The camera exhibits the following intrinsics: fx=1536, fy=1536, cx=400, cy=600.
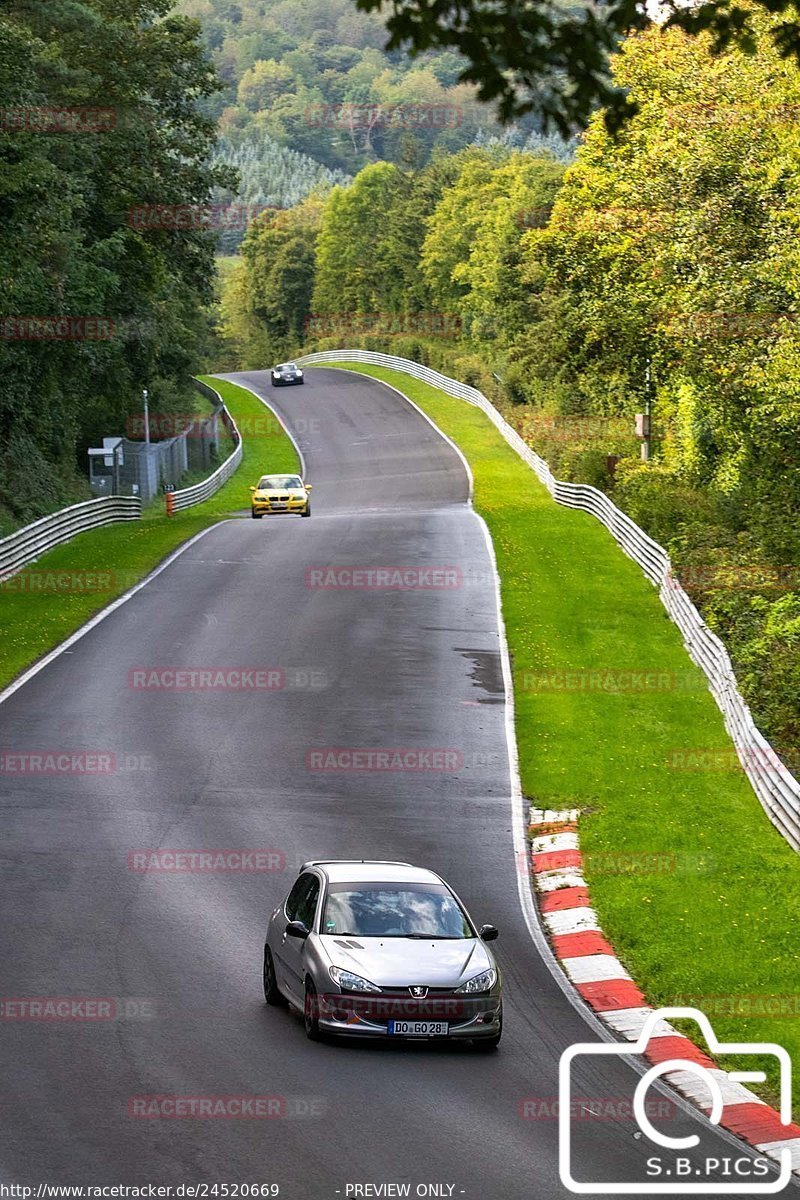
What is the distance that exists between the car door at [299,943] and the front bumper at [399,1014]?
43 cm

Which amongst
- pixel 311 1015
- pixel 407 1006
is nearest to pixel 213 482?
pixel 311 1015

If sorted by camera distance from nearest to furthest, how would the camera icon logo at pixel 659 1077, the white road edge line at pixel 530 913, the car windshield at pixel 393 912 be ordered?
the camera icon logo at pixel 659 1077 < the white road edge line at pixel 530 913 < the car windshield at pixel 393 912

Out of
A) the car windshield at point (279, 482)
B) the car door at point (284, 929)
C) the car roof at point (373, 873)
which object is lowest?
the car windshield at point (279, 482)

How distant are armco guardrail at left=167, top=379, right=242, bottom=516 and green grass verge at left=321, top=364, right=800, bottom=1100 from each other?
65.8 ft

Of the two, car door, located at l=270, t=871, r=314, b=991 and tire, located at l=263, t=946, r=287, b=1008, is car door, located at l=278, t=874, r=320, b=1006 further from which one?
tire, located at l=263, t=946, r=287, b=1008

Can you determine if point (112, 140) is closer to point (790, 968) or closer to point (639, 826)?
point (639, 826)

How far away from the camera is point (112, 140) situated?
150ft

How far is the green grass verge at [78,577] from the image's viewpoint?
103 ft

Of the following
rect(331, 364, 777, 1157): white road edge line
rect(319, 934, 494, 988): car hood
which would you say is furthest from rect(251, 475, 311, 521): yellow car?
rect(319, 934, 494, 988): car hood

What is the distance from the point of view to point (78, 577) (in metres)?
38.4

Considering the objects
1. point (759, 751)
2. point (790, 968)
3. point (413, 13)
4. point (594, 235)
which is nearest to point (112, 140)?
point (594, 235)

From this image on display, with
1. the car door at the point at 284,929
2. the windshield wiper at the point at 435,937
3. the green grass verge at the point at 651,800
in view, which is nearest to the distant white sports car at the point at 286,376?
the green grass verge at the point at 651,800

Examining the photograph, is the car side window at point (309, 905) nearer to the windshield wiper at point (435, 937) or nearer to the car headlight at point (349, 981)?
the windshield wiper at point (435, 937)

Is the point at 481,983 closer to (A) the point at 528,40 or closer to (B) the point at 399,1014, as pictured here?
(B) the point at 399,1014
